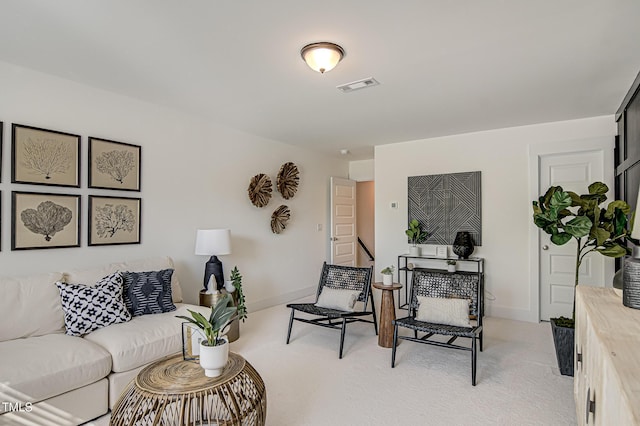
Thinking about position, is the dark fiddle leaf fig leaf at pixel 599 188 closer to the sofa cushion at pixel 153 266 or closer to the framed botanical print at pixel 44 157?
the sofa cushion at pixel 153 266

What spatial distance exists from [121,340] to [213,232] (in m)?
1.62

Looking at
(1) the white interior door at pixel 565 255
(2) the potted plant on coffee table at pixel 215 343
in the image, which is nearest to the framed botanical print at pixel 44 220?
(2) the potted plant on coffee table at pixel 215 343

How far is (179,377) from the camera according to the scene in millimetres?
1863

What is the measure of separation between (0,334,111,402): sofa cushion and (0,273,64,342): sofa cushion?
113 millimetres

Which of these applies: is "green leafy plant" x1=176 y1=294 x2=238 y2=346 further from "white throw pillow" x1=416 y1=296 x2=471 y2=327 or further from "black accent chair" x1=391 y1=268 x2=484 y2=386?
"white throw pillow" x1=416 y1=296 x2=471 y2=327

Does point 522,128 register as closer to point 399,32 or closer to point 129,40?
point 399,32

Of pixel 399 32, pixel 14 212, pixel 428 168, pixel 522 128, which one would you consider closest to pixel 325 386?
pixel 399 32

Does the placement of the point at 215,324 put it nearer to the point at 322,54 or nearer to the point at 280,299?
the point at 322,54

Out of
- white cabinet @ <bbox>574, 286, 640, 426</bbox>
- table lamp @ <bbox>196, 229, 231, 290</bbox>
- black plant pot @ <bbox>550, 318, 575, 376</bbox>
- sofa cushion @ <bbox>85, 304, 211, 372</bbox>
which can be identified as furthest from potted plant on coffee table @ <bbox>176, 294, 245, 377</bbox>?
black plant pot @ <bbox>550, 318, 575, 376</bbox>

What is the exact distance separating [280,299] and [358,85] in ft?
11.1

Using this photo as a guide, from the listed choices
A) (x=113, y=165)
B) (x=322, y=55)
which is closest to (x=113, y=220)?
(x=113, y=165)

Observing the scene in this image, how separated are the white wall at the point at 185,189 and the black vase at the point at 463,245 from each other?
7.68 feet

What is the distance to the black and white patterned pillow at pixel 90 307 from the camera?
264 cm

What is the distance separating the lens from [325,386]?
2.73 m
